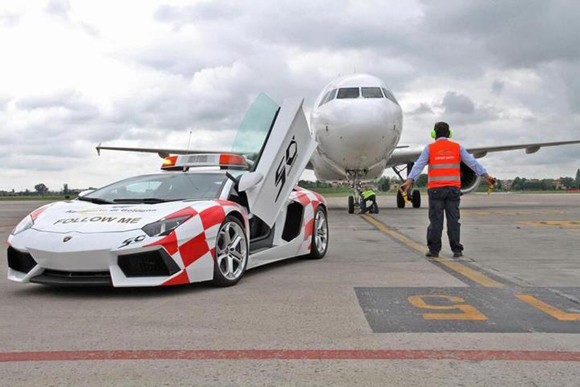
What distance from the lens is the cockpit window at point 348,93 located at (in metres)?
18.4

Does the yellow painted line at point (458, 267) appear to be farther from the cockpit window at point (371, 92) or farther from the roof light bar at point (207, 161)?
the cockpit window at point (371, 92)


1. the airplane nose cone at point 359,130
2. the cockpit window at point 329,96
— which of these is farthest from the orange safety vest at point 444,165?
the cockpit window at point 329,96

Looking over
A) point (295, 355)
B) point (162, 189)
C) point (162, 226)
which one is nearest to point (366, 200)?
point (162, 189)

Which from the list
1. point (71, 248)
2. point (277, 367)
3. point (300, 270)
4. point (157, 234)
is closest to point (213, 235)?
point (157, 234)

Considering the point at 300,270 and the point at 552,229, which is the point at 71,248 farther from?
the point at 552,229

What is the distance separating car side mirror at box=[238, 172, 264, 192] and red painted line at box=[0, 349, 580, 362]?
9.57 feet

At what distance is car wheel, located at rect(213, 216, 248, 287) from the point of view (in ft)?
18.2

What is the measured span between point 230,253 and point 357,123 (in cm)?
1232

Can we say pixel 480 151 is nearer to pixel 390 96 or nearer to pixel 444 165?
pixel 390 96

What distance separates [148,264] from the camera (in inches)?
201

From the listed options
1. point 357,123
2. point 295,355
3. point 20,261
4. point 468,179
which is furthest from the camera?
point 468,179

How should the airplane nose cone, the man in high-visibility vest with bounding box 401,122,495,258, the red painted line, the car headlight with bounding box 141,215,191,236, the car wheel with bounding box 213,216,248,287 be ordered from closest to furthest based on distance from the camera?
the red painted line
the car headlight with bounding box 141,215,191,236
the car wheel with bounding box 213,216,248,287
the man in high-visibility vest with bounding box 401,122,495,258
the airplane nose cone

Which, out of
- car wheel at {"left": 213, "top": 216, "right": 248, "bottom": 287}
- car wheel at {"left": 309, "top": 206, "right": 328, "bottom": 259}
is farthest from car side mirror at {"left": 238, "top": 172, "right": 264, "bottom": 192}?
car wheel at {"left": 309, "top": 206, "right": 328, "bottom": 259}

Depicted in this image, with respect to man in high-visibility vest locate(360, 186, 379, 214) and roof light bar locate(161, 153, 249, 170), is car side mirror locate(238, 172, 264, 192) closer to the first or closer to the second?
roof light bar locate(161, 153, 249, 170)
